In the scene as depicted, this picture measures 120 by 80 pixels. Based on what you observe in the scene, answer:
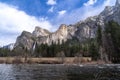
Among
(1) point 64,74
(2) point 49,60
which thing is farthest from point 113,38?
(1) point 64,74

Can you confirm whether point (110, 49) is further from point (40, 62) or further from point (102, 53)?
point (40, 62)

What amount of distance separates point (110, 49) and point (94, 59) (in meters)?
11.8

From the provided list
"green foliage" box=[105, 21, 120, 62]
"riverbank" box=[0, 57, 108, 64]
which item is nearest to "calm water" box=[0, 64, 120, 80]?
"green foliage" box=[105, 21, 120, 62]

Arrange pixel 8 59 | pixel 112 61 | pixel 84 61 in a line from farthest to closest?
1. pixel 8 59
2. pixel 84 61
3. pixel 112 61

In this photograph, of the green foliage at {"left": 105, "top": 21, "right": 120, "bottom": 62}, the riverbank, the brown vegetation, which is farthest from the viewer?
the brown vegetation

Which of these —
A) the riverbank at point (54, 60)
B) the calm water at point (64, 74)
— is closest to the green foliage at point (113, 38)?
the riverbank at point (54, 60)

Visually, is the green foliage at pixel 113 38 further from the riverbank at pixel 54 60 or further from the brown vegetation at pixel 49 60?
the brown vegetation at pixel 49 60

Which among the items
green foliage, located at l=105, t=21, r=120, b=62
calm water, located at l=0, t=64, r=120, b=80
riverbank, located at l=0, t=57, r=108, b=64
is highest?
green foliage, located at l=105, t=21, r=120, b=62

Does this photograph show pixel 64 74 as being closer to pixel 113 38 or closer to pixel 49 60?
pixel 113 38

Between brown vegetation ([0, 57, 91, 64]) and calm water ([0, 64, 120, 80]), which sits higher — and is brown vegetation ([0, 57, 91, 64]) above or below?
above

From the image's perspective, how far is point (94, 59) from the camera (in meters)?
155

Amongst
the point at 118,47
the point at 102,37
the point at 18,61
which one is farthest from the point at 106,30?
the point at 18,61

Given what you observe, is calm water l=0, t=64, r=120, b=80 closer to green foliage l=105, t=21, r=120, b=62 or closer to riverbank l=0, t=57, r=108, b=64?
green foliage l=105, t=21, r=120, b=62

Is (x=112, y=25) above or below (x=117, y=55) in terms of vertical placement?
above
